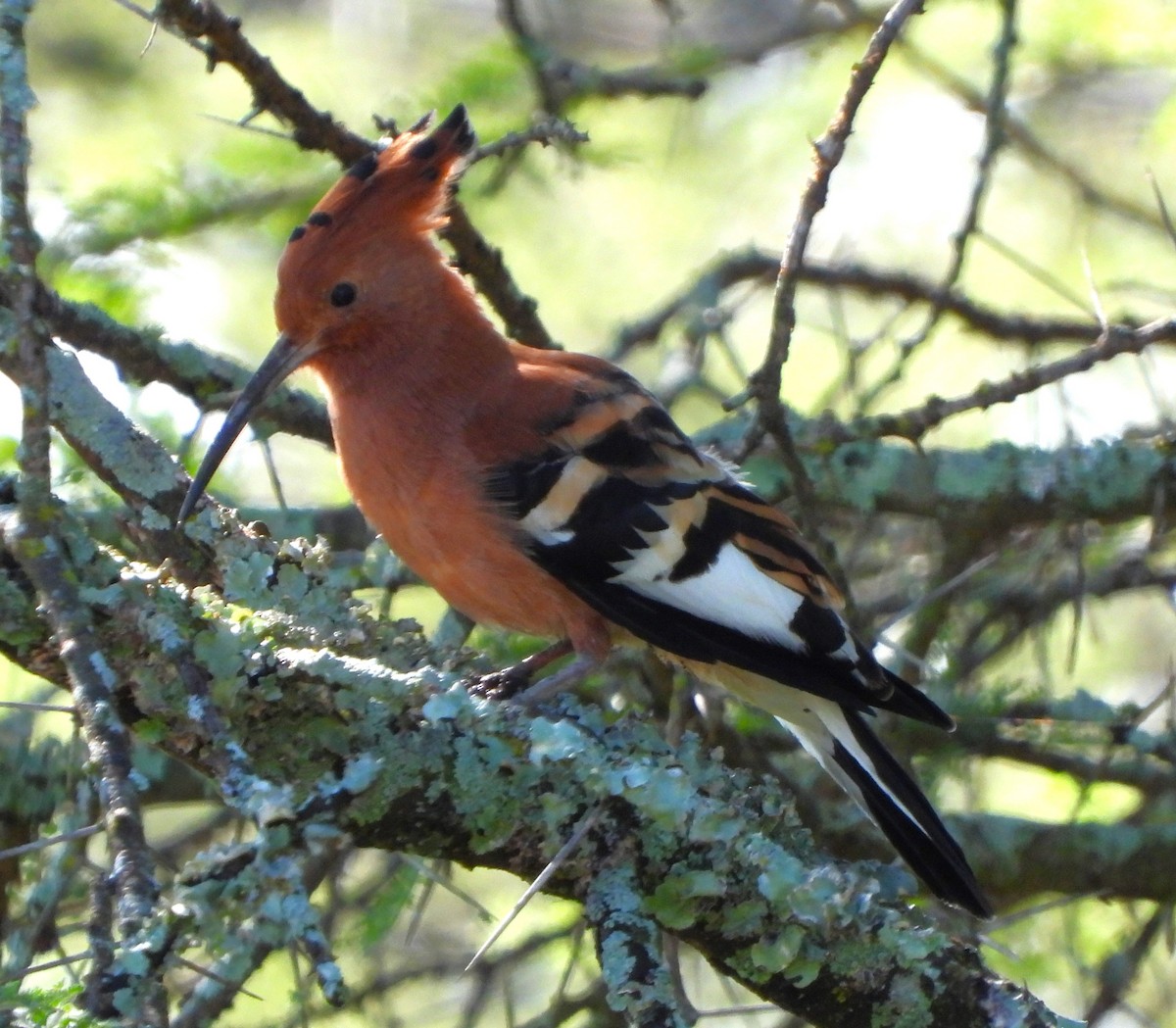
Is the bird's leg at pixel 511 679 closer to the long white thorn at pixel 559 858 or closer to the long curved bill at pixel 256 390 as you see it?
the long curved bill at pixel 256 390

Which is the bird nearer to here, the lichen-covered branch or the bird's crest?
the bird's crest

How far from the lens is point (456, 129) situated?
278cm

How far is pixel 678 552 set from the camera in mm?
2570

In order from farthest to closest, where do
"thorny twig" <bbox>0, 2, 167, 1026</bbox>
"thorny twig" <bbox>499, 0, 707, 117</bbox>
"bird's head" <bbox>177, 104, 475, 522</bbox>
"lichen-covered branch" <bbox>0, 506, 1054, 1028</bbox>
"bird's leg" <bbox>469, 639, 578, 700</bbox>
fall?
1. "thorny twig" <bbox>499, 0, 707, 117</bbox>
2. "bird's head" <bbox>177, 104, 475, 522</bbox>
3. "bird's leg" <bbox>469, 639, 578, 700</bbox>
4. "lichen-covered branch" <bbox>0, 506, 1054, 1028</bbox>
5. "thorny twig" <bbox>0, 2, 167, 1026</bbox>

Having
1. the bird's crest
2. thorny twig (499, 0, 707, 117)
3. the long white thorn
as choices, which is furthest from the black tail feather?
thorny twig (499, 0, 707, 117)

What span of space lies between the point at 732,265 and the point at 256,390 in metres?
1.26

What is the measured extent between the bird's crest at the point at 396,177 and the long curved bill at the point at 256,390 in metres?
0.17

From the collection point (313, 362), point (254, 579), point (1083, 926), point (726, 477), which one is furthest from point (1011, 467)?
point (254, 579)

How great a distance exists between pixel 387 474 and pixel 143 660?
1.00 metres

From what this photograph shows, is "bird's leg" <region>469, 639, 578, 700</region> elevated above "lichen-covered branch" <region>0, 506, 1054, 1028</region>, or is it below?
above

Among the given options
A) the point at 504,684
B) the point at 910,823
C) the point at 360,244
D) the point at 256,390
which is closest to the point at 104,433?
the point at 256,390

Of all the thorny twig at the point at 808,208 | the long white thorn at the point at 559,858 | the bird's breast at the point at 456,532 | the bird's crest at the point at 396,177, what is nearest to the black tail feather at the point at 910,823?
the bird's breast at the point at 456,532

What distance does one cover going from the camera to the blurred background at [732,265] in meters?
3.02

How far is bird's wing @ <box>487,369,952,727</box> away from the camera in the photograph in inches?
96.0
